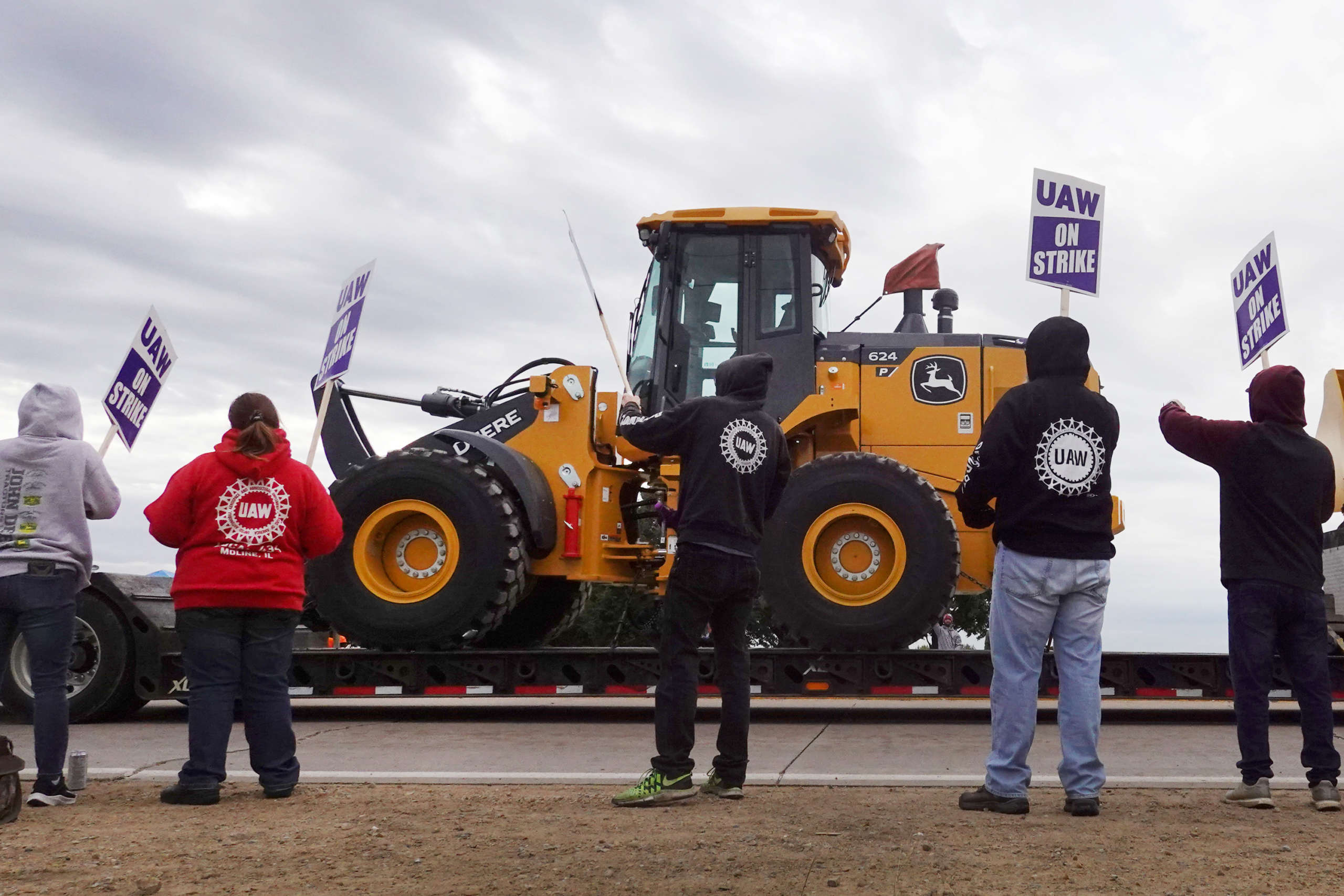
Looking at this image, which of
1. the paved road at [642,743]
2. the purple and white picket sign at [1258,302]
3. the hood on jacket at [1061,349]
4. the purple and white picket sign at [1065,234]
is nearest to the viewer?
the hood on jacket at [1061,349]

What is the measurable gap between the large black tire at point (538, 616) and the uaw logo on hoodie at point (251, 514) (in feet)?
16.5

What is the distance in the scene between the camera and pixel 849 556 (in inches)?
358

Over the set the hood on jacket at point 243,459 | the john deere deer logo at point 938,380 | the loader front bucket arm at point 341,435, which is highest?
the john deere deer logo at point 938,380

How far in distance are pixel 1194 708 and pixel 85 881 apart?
30.2 ft

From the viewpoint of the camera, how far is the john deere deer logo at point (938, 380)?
380 inches

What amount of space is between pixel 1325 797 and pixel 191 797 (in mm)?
4568

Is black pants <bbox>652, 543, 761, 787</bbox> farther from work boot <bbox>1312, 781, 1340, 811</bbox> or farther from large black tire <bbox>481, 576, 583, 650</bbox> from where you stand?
large black tire <bbox>481, 576, 583, 650</bbox>

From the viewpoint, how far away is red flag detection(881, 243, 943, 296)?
33.7 feet

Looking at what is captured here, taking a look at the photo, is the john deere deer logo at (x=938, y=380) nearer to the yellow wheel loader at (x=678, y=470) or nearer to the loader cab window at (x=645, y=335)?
the yellow wheel loader at (x=678, y=470)

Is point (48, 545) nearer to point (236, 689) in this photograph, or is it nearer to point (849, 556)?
point (236, 689)

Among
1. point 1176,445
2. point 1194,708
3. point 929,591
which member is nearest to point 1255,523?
point 1176,445

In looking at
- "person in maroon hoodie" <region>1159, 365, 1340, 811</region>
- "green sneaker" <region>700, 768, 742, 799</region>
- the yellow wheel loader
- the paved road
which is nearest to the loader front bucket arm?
the yellow wheel loader

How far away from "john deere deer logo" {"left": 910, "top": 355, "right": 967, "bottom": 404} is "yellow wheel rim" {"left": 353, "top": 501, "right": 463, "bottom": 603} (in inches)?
139

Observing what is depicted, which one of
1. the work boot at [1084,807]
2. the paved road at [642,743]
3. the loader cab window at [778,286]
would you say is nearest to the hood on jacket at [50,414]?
the paved road at [642,743]
